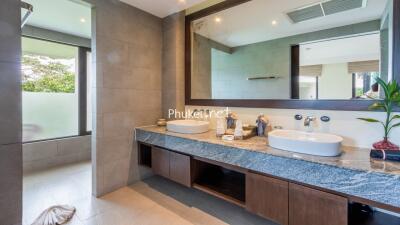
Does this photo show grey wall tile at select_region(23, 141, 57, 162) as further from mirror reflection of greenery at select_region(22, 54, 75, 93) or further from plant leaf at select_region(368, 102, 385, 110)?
plant leaf at select_region(368, 102, 385, 110)

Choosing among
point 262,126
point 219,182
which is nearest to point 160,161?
point 219,182

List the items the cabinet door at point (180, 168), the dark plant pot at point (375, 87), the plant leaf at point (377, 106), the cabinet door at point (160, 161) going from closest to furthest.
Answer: the plant leaf at point (377, 106) → the dark plant pot at point (375, 87) → the cabinet door at point (180, 168) → the cabinet door at point (160, 161)

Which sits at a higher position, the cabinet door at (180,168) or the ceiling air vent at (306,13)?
the ceiling air vent at (306,13)

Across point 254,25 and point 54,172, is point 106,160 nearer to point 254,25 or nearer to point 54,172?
point 54,172

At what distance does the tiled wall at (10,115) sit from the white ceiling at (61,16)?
1388 millimetres

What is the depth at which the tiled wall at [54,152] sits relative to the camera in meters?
3.31

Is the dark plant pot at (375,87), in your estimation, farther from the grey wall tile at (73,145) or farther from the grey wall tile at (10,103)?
the grey wall tile at (73,145)

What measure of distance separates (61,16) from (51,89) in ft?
4.28

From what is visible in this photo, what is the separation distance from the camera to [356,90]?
5.89 feet

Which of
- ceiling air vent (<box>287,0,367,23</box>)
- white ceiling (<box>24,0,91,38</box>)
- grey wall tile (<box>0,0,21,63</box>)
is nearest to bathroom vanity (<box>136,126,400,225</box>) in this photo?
ceiling air vent (<box>287,0,367,23</box>)

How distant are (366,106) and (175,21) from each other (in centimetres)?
252

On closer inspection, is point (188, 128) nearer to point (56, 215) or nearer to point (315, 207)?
point (315, 207)

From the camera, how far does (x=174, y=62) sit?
2.97 meters

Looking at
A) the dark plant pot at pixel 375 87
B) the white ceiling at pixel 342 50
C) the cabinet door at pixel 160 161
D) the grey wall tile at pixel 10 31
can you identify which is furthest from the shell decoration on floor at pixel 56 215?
the dark plant pot at pixel 375 87
